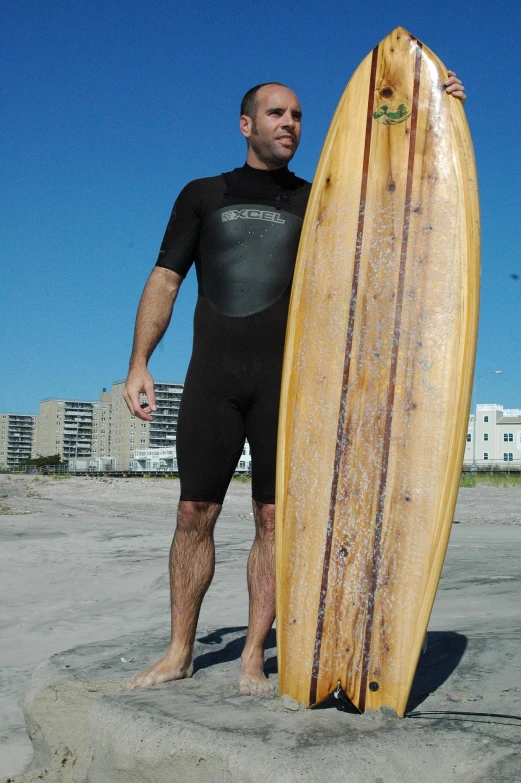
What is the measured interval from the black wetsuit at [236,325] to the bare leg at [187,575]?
0.06 metres

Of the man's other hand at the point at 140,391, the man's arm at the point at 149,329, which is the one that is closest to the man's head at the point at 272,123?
the man's arm at the point at 149,329

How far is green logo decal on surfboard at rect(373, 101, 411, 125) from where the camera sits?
2.37 metres

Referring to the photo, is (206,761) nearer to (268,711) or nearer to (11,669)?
(268,711)

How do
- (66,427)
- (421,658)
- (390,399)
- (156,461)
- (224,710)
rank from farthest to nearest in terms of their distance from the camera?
(66,427) → (156,461) → (421,658) → (390,399) → (224,710)

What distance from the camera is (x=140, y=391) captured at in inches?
96.5

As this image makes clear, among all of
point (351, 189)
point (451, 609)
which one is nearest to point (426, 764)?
point (351, 189)

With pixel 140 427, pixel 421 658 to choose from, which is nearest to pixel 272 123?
pixel 421 658

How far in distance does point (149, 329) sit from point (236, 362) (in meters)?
0.33

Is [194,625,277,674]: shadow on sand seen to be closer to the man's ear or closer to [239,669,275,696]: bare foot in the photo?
[239,669,275,696]: bare foot

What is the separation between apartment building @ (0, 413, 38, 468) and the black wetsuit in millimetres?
191164

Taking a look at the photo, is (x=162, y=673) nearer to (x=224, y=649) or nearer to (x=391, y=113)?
(x=224, y=649)

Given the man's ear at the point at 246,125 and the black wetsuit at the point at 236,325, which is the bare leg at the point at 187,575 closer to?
the black wetsuit at the point at 236,325

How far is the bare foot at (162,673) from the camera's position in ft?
7.59

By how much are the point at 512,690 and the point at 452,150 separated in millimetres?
1556
